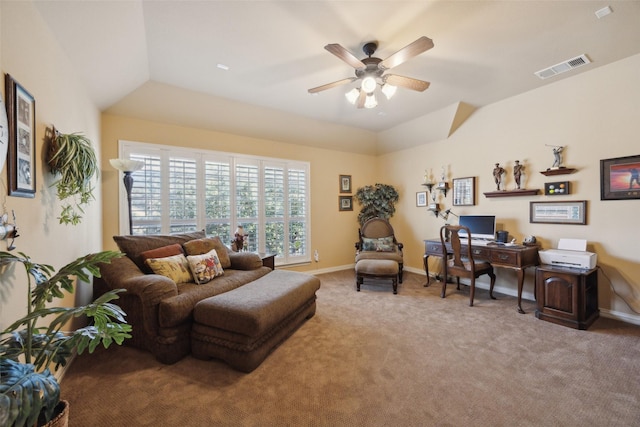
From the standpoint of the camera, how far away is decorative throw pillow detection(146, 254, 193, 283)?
2.65 meters

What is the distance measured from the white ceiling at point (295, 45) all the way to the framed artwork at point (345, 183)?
199 centimetres

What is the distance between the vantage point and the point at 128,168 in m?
3.24

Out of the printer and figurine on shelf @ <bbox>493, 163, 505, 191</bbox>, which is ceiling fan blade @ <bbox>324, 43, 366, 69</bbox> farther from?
the printer

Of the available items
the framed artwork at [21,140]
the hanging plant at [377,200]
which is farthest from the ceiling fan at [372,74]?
the hanging plant at [377,200]

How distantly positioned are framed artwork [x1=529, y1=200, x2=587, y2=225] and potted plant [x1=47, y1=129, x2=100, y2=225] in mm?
5013

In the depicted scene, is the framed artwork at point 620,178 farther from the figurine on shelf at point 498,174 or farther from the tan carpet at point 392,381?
the tan carpet at point 392,381

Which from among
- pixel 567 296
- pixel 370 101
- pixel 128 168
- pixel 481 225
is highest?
pixel 370 101

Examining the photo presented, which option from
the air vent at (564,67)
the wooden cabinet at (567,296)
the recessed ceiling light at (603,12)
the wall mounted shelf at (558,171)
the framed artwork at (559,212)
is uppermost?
the recessed ceiling light at (603,12)

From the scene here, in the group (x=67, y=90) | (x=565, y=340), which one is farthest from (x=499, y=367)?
(x=67, y=90)

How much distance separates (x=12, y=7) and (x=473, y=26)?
3202 millimetres

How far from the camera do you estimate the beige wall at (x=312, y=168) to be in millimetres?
3561

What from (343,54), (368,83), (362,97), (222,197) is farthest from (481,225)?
(222,197)

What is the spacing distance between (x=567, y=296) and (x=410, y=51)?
Result: 2962 mm

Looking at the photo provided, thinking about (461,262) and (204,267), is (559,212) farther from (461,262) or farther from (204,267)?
(204,267)
